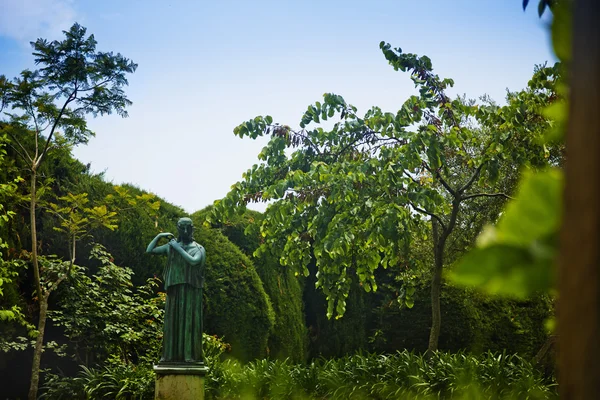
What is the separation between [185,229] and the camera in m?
7.46

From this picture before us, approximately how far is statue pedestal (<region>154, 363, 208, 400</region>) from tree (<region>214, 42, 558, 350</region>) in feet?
6.05

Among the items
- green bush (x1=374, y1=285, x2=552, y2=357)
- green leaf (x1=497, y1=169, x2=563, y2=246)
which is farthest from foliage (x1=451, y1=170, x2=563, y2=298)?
green bush (x1=374, y1=285, x2=552, y2=357)

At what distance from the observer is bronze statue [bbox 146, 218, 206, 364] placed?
23.8 feet

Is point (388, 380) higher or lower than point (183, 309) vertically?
lower

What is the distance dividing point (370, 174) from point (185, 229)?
91.8 inches

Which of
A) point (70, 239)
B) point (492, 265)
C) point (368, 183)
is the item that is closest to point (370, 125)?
point (368, 183)

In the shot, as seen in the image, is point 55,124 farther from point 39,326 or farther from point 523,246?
point 523,246

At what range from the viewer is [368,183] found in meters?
7.71

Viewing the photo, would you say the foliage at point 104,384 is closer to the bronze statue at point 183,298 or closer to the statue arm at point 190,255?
the bronze statue at point 183,298

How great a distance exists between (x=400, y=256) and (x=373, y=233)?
12.2 feet

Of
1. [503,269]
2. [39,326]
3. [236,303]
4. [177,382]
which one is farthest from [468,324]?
[503,269]

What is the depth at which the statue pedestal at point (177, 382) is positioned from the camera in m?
7.03

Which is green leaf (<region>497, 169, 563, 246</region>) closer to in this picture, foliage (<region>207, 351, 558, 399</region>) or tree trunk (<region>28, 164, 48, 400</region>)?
foliage (<region>207, 351, 558, 399</region>)

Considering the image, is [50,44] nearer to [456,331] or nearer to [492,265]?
[456,331]
